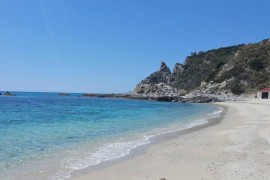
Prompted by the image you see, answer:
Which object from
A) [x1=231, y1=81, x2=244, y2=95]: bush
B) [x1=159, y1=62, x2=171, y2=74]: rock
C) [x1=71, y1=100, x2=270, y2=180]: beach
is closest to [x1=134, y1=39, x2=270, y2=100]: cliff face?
[x1=231, y1=81, x2=244, y2=95]: bush

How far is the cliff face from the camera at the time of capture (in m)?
100

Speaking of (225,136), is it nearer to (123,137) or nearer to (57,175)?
(123,137)

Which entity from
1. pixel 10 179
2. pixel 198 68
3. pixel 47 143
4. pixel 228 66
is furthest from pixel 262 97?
pixel 10 179

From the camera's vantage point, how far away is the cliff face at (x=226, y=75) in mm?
100188

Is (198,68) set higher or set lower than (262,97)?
higher

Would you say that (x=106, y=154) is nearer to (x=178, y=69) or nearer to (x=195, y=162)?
(x=195, y=162)

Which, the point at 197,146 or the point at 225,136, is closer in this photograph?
the point at 197,146

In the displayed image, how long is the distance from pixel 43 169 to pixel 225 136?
38.2ft

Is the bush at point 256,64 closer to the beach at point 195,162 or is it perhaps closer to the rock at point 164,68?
the rock at point 164,68

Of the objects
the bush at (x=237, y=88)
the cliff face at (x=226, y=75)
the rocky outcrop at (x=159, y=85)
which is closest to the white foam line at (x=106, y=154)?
the bush at (x=237, y=88)

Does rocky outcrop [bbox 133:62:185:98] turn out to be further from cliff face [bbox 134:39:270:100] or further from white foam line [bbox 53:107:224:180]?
white foam line [bbox 53:107:224:180]

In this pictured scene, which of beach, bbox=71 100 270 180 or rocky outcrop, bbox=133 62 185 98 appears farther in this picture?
rocky outcrop, bbox=133 62 185 98

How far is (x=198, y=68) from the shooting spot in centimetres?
14612

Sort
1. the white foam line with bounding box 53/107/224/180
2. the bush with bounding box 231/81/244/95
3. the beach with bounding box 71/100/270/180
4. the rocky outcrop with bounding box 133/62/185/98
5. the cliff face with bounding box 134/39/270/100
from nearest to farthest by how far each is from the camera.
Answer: the beach with bounding box 71/100/270/180
the white foam line with bounding box 53/107/224/180
the bush with bounding box 231/81/244/95
the cliff face with bounding box 134/39/270/100
the rocky outcrop with bounding box 133/62/185/98
